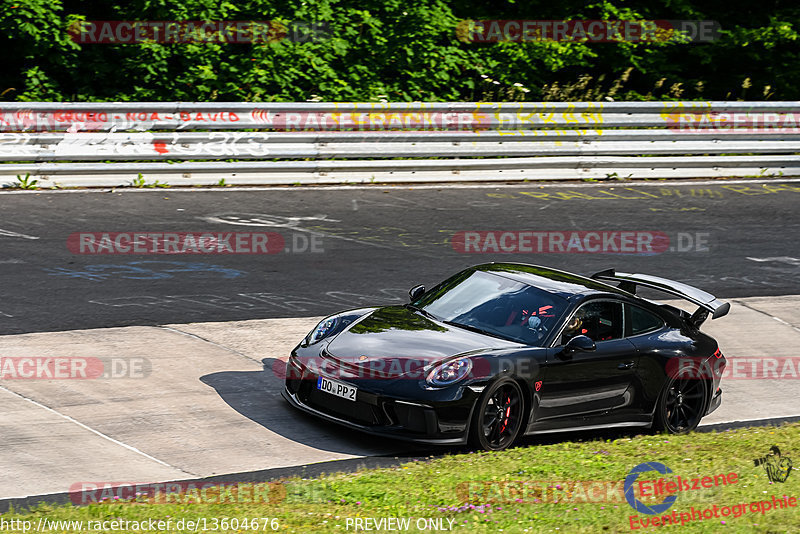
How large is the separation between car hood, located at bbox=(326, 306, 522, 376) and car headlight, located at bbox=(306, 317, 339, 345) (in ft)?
0.65

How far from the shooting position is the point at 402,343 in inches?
328

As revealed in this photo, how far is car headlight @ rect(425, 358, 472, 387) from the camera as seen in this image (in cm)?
790

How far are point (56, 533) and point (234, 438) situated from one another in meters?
2.46

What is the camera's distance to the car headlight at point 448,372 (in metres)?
7.90

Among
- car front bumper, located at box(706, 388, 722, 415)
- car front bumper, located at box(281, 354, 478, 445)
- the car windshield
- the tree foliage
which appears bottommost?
car front bumper, located at box(706, 388, 722, 415)

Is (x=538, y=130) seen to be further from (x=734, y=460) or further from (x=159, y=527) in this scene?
(x=159, y=527)

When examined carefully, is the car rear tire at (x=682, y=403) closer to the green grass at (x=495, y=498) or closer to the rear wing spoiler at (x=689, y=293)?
the rear wing spoiler at (x=689, y=293)

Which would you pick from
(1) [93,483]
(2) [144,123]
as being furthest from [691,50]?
(1) [93,483]

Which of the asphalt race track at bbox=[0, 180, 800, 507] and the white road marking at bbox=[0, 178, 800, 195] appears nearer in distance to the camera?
the asphalt race track at bbox=[0, 180, 800, 507]

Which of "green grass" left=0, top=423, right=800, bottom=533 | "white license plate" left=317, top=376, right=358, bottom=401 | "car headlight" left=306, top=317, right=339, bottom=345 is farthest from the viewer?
"car headlight" left=306, top=317, right=339, bottom=345

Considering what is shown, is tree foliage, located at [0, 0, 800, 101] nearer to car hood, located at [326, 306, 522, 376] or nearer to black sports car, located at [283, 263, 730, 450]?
black sports car, located at [283, 263, 730, 450]

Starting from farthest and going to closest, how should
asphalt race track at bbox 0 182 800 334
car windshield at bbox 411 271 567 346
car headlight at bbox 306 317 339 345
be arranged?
1. asphalt race track at bbox 0 182 800 334
2. car headlight at bbox 306 317 339 345
3. car windshield at bbox 411 271 567 346

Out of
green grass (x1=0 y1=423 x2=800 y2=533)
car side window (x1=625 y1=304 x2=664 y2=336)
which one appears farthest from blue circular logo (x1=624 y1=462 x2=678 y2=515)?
car side window (x1=625 y1=304 x2=664 y2=336)

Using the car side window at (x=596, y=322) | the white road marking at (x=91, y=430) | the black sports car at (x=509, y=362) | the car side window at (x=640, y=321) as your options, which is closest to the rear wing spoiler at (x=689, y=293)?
the black sports car at (x=509, y=362)
